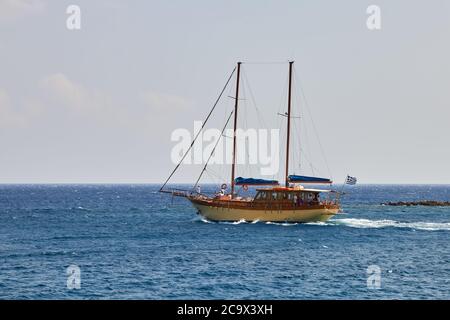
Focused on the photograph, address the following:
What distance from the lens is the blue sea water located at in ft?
110

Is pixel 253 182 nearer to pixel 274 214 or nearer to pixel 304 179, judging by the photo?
pixel 274 214

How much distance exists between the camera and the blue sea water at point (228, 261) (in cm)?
3359

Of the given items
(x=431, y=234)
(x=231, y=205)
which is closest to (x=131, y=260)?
(x=231, y=205)

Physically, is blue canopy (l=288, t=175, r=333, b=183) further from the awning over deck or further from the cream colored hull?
the cream colored hull

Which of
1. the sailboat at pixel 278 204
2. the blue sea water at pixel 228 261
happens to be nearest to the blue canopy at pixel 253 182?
the sailboat at pixel 278 204

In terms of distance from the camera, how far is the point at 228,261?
1705 inches

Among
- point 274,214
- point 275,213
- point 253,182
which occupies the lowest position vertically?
point 274,214
